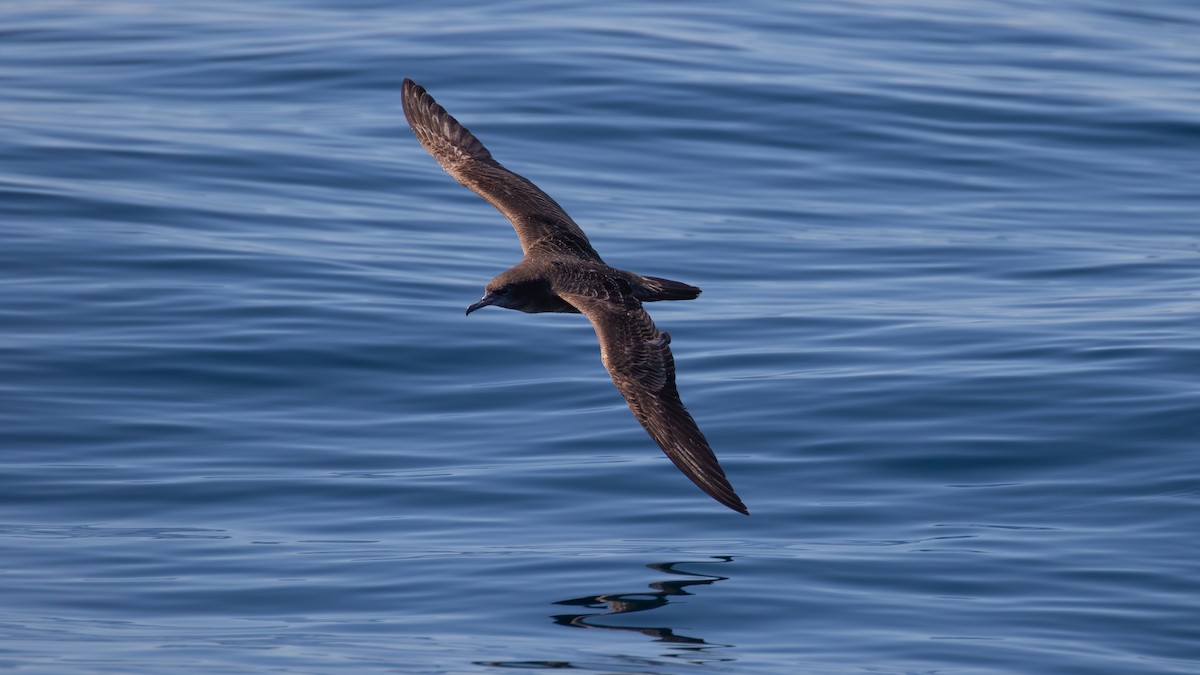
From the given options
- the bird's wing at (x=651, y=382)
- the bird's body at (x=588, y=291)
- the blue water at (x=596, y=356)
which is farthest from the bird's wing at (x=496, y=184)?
the blue water at (x=596, y=356)

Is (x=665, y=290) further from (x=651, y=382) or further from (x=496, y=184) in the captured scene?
(x=496, y=184)

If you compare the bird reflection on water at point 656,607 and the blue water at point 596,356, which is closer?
the bird reflection on water at point 656,607

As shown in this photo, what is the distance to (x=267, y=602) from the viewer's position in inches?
336

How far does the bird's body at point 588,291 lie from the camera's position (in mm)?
8242

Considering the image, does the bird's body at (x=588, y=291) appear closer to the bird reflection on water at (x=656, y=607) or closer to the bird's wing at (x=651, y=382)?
the bird's wing at (x=651, y=382)

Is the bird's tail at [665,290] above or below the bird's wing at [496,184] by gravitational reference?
below

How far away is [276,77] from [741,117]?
5.42 m

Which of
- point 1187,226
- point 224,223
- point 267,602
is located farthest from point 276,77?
point 267,602

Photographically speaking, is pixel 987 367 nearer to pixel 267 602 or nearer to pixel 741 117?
pixel 267 602

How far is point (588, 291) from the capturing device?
30.0ft

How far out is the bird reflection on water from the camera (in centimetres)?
779

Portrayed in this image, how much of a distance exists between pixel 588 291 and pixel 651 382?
909 millimetres

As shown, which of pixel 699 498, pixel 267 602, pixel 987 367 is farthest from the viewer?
pixel 987 367

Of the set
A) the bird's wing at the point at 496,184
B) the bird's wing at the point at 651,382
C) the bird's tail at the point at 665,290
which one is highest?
the bird's wing at the point at 496,184
